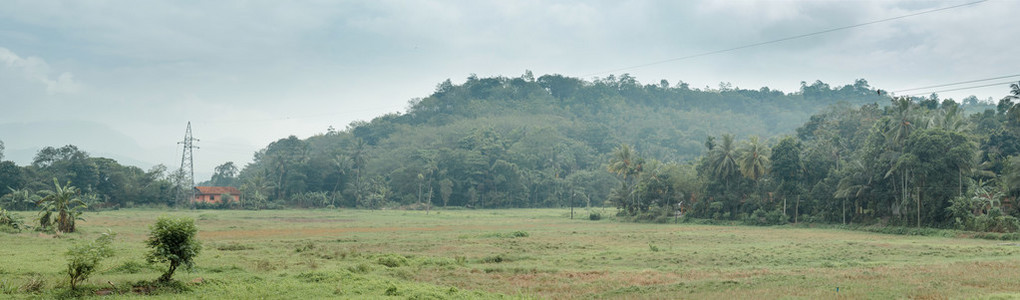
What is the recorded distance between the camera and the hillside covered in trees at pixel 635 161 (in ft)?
156

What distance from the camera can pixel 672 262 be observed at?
24.8 metres

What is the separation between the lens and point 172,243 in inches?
634

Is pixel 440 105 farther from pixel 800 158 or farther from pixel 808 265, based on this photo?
pixel 808 265

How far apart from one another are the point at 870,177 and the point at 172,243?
170ft

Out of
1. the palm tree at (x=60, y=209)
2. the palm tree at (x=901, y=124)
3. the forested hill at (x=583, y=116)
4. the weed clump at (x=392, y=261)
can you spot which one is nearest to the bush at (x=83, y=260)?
the weed clump at (x=392, y=261)

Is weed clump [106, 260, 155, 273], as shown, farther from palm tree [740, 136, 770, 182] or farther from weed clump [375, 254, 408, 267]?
palm tree [740, 136, 770, 182]

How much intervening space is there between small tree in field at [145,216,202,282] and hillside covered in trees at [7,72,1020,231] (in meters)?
46.4

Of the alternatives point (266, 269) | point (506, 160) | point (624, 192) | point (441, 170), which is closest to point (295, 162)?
point (441, 170)

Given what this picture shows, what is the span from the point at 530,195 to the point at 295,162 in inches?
1733

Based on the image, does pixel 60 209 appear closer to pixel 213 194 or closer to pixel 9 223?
pixel 9 223

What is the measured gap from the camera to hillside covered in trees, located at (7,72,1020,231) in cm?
4756

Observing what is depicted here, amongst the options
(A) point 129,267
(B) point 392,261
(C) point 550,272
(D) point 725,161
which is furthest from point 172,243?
(D) point 725,161

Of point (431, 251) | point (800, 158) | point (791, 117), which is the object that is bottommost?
point (431, 251)

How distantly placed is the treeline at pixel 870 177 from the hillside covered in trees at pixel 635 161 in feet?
0.51
